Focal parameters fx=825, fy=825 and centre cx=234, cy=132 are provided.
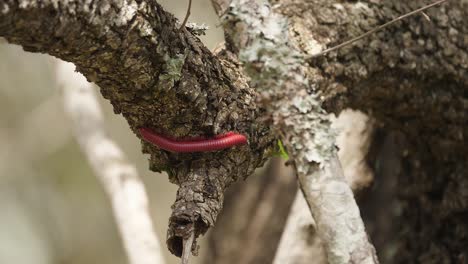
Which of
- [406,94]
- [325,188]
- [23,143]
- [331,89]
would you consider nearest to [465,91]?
[406,94]

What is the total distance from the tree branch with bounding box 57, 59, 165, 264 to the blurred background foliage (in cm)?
269

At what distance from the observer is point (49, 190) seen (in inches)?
235

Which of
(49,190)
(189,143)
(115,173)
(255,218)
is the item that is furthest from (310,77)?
(49,190)

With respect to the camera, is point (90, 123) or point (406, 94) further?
point (90, 123)

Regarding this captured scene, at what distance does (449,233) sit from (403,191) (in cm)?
23

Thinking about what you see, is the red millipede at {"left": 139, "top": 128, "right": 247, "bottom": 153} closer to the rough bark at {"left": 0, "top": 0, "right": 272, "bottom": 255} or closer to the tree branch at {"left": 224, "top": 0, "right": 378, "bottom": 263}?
the rough bark at {"left": 0, "top": 0, "right": 272, "bottom": 255}

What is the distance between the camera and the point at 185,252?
135cm

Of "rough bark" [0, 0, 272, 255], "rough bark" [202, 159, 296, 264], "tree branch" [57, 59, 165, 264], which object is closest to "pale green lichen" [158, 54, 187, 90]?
"rough bark" [0, 0, 272, 255]

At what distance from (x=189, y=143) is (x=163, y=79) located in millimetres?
150

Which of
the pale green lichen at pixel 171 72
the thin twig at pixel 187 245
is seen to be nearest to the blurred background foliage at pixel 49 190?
the pale green lichen at pixel 171 72

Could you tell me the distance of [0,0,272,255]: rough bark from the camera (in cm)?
126

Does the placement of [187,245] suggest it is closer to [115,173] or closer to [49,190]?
[115,173]

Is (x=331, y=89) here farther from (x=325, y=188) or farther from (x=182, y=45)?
(x=325, y=188)

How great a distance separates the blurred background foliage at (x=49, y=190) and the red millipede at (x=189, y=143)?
3.81m
